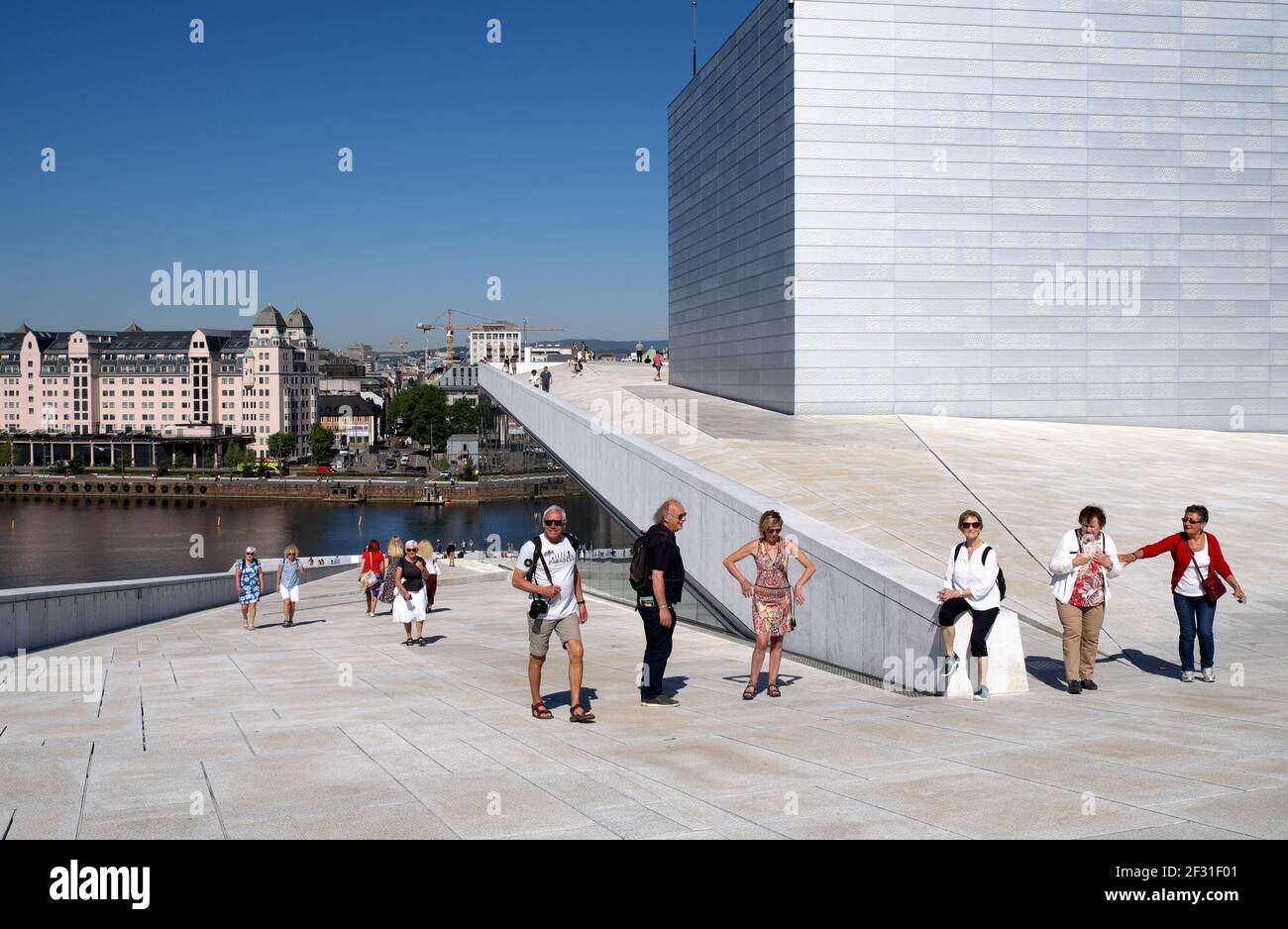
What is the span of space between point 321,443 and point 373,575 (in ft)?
492

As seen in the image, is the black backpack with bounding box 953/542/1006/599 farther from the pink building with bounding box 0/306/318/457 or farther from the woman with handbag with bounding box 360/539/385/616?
the pink building with bounding box 0/306/318/457

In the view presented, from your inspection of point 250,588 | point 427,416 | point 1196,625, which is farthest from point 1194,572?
point 427,416

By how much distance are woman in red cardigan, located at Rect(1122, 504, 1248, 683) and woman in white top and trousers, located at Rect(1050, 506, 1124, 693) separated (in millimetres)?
635

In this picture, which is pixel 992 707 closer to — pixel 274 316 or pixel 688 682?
pixel 688 682

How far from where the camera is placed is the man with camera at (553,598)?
781 cm

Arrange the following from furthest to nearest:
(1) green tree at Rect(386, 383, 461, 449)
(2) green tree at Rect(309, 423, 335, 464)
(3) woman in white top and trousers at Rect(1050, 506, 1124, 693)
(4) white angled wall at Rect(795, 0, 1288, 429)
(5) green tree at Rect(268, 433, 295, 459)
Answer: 1. (1) green tree at Rect(386, 383, 461, 449)
2. (2) green tree at Rect(309, 423, 335, 464)
3. (5) green tree at Rect(268, 433, 295, 459)
4. (4) white angled wall at Rect(795, 0, 1288, 429)
5. (3) woman in white top and trousers at Rect(1050, 506, 1124, 693)

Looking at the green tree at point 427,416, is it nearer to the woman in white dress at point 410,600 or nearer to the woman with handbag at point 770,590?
the woman in white dress at point 410,600

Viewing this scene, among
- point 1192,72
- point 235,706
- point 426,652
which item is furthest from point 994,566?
point 1192,72

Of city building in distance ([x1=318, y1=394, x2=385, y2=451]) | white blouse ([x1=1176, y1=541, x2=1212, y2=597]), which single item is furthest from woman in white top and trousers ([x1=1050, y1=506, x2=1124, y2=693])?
city building in distance ([x1=318, y1=394, x2=385, y2=451])

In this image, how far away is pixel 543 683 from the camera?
32.4 ft

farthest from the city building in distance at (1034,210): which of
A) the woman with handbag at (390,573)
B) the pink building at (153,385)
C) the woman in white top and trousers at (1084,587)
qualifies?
the pink building at (153,385)

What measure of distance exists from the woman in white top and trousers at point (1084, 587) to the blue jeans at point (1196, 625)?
94cm

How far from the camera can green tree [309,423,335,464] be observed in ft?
534

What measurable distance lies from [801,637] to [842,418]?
17742 mm
